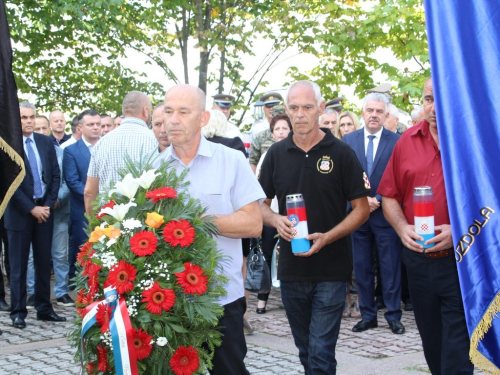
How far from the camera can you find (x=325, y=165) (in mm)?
5129

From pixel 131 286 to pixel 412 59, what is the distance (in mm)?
11700

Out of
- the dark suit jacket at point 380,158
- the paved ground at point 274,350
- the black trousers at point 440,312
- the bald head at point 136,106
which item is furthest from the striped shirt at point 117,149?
the black trousers at point 440,312

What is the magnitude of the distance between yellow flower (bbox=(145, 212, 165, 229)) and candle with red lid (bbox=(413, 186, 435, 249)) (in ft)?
5.29

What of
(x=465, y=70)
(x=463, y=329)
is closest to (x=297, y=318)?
(x=463, y=329)

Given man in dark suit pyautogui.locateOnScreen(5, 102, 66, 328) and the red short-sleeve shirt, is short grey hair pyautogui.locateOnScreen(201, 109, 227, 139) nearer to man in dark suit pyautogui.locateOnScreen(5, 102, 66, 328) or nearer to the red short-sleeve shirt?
man in dark suit pyautogui.locateOnScreen(5, 102, 66, 328)

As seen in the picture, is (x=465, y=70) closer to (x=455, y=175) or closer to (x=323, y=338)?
(x=455, y=175)

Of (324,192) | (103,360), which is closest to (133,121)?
(324,192)

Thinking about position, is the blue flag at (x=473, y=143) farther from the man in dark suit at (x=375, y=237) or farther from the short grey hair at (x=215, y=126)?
the man in dark suit at (x=375, y=237)

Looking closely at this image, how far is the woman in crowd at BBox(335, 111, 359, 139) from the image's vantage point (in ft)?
32.9

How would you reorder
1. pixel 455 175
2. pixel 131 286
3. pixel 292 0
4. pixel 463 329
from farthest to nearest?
pixel 292 0
pixel 463 329
pixel 455 175
pixel 131 286

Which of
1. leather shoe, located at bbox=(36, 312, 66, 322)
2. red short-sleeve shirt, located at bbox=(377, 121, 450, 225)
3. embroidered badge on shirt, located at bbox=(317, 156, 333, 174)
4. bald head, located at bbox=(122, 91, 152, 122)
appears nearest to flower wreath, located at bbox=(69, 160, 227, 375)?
embroidered badge on shirt, located at bbox=(317, 156, 333, 174)

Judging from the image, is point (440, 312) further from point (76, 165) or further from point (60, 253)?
point (60, 253)

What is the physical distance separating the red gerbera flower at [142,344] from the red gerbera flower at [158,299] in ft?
0.38

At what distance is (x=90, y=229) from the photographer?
407cm
